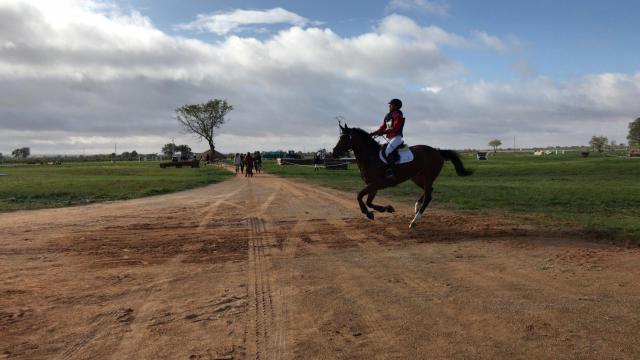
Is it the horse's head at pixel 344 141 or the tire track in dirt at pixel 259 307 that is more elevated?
the horse's head at pixel 344 141

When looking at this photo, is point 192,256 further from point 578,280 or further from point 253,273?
point 578,280

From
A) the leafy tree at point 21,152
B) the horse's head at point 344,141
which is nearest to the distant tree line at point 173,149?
the leafy tree at point 21,152

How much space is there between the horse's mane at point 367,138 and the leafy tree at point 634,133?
138 meters

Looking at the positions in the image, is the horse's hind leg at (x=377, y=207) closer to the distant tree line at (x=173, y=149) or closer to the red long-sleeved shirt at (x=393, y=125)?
the red long-sleeved shirt at (x=393, y=125)

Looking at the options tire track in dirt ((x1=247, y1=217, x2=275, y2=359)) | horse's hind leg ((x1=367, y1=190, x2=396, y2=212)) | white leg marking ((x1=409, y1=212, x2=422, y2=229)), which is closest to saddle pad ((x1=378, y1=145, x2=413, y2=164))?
horse's hind leg ((x1=367, y1=190, x2=396, y2=212))

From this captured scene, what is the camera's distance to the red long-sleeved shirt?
11500mm

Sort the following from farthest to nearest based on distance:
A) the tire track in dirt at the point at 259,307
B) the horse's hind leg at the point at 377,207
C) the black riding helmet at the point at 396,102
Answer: the black riding helmet at the point at 396,102
the horse's hind leg at the point at 377,207
the tire track in dirt at the point at 259,307

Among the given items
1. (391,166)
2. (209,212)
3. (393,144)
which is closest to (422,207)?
(391,166)

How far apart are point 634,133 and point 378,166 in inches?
5568

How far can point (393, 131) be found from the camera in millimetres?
11531

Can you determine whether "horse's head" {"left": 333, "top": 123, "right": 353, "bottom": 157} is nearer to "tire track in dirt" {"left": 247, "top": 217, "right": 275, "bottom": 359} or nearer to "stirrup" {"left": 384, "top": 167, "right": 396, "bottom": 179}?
"stirrup" {"left": 384, "top": 167, "right": 396, "bottom": 179}

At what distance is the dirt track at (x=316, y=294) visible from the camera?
4.12m

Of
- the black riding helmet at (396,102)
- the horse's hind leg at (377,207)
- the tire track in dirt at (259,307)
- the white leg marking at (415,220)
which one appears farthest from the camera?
the black riding helmet at (396,102)

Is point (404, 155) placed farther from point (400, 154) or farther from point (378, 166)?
point (378, 166)
